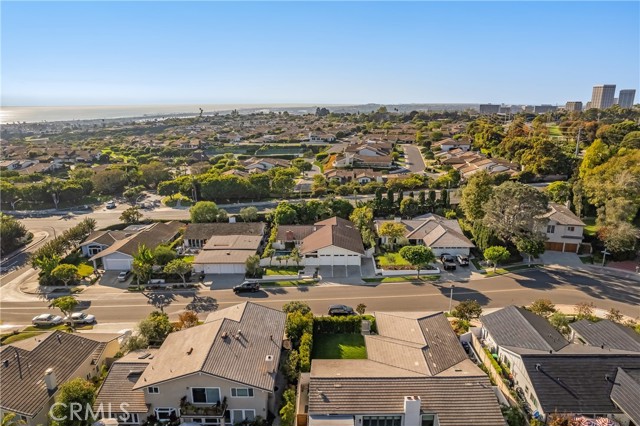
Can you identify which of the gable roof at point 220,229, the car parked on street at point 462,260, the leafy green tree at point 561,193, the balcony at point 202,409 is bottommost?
the balcony at point 202,409

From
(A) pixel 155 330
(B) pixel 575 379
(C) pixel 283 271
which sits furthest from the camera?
(C) pixel 283 271

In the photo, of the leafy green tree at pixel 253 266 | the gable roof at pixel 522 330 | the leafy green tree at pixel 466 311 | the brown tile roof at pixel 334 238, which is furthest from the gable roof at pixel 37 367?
the gable roof at pixel 522 330

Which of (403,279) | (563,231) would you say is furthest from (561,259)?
(403,279)

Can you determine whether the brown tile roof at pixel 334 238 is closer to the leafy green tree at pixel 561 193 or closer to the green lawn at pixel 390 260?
the green lawn at pixel 390 260

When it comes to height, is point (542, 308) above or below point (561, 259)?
above

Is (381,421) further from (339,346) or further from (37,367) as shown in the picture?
(37,367)

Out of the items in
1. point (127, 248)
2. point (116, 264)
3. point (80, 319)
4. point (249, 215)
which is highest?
point (249, 215)

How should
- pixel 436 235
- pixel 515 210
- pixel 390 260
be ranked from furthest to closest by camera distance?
pixel 436 235
pixel 390 260
pixel 515 210
